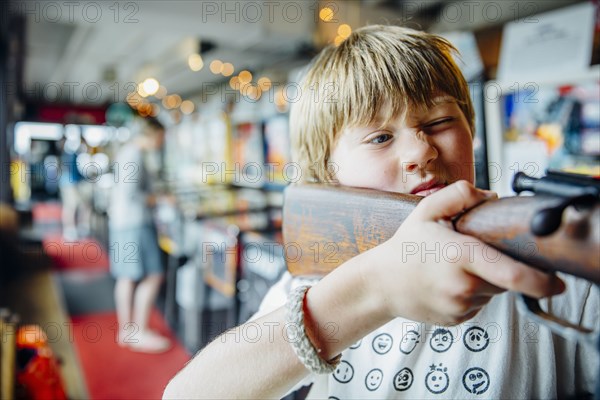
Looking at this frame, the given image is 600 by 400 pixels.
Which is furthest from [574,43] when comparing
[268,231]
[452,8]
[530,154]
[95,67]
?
[95,67]

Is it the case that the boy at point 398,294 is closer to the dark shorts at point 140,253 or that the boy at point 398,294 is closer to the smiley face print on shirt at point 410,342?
the smiley face print on shirt at point 410,342

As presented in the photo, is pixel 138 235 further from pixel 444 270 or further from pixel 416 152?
pixel 444 270

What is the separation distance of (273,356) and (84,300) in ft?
13.7

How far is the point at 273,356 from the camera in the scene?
549 mm

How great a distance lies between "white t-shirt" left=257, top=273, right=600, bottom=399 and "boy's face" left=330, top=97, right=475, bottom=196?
23 centimetres

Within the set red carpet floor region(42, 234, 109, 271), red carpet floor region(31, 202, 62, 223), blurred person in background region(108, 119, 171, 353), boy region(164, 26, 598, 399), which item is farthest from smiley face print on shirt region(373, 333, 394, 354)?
red carpet floor region(31, 202, 62, 223)

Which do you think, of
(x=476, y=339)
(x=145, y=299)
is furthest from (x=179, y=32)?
(x=476, y=339)

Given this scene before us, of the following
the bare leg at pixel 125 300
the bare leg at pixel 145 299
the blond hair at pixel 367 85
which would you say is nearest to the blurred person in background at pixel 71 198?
the bare leg at pixel 125 300

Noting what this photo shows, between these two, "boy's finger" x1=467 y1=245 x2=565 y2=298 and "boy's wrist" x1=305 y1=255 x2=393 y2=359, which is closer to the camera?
"boy's finger" x1=467 y1=245 x2=565 y2=298

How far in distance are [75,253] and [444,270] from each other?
6737mm

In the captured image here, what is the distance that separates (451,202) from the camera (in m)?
Answer: 0.45

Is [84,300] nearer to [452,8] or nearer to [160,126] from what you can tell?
[160,126]

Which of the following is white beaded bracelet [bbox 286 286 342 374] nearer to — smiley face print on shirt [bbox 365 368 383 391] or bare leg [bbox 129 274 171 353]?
smiley face print on shirt [bbox 365 368 383 391]

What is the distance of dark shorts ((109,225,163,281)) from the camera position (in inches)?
121
